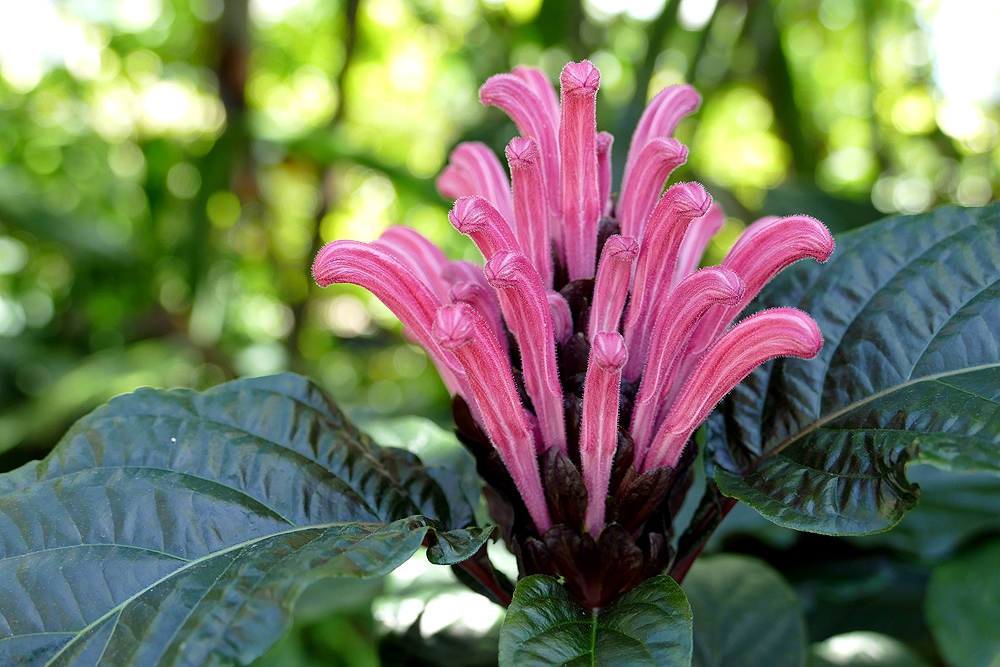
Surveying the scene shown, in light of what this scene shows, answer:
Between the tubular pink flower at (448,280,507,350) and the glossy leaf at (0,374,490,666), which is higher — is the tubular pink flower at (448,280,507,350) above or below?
above

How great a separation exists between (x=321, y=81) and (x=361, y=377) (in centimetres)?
289

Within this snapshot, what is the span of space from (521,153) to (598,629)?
1.39 feet

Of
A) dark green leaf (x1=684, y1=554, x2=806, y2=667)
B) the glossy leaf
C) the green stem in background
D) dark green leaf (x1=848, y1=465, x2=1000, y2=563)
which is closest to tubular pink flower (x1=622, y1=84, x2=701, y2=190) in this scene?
the glossy leaf

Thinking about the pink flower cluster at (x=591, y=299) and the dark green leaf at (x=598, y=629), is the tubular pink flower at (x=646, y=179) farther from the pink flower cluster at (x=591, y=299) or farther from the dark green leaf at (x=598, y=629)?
the dark green leaf at (x=598, y=629)

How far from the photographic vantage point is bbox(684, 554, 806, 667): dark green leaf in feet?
A: 2.91

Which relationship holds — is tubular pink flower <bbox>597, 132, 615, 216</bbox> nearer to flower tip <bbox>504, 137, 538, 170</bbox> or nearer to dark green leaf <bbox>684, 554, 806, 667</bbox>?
flower tip <bbox>504, 137, 538, 170</bbox>

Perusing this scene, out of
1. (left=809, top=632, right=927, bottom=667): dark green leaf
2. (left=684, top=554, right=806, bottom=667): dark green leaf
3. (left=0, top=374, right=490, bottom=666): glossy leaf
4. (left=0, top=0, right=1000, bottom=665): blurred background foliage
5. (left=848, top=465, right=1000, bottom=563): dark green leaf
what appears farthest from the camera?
(left=0, top=0, right=1000, bottom=665): blurred background foliage

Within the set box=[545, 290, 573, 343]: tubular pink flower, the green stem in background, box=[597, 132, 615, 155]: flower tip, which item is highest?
the green stem in background

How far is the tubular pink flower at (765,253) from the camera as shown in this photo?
0.65 metres

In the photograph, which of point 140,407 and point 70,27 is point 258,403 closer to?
point 140,407

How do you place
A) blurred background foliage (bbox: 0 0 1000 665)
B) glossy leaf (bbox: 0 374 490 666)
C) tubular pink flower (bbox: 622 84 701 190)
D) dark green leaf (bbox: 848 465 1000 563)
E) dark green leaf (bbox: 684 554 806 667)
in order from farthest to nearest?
blurred background foliage (bbox: 0 0 1000 665) → dark green leaf (bbox: 848 465 1000 563) → dark green leaf (bbox: 684 554 806 667) → tubular pink flower (bbox: 622 84 701 190) → glossy leaf (bbox: 0 374 490 666)

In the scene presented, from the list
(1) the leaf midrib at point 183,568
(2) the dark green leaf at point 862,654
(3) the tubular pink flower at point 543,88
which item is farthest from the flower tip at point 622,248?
(2) the dark green leaf at point 862,654

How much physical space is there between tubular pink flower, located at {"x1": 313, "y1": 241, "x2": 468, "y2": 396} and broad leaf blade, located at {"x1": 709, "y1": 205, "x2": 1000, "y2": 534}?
31cm

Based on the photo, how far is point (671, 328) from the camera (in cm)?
64
